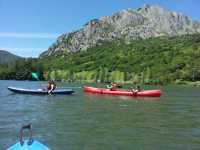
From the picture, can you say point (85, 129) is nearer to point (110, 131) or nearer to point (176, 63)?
point (110, 131)

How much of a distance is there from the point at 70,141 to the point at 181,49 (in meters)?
184

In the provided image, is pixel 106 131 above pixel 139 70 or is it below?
below

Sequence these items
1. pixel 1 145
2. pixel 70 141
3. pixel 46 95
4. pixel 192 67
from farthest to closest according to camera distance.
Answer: pixel 192 67 → pixel 46 95 → pixel 70 141 → pixel 1 145

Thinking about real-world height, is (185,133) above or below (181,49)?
below

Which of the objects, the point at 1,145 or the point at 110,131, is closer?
the point at 1,145

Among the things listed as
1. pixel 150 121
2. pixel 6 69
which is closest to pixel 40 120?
pixel 150 121

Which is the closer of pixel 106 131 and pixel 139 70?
pixel 106 131

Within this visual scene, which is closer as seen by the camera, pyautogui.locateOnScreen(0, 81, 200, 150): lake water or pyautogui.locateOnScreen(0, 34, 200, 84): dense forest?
pyautogui.locateOnScreen(0, 81, 200, 150): lake water

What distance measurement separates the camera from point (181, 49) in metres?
199

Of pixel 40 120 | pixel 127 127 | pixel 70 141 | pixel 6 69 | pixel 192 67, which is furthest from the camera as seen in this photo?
pixel 6 69

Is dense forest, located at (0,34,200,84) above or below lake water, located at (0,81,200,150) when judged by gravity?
above

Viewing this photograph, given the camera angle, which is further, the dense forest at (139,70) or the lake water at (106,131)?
the dense forest at (139,70)

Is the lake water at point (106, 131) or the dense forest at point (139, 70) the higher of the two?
the dense forest at point (139, 70)

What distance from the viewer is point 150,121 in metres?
28.4
